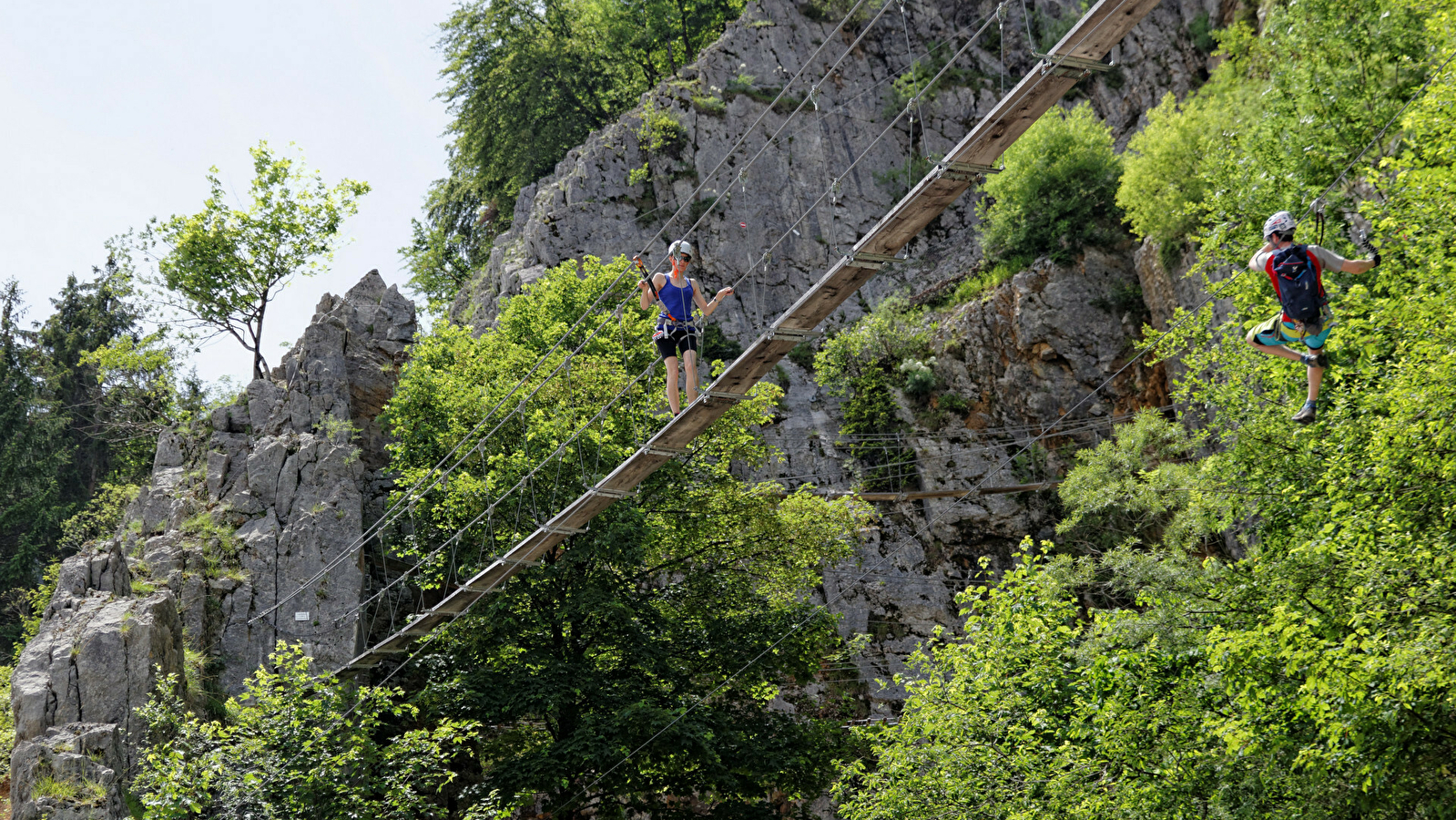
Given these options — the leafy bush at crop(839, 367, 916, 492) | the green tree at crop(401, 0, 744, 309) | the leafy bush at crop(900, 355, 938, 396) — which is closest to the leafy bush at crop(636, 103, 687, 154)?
the green tree at crop(401, 0, 744, 309)

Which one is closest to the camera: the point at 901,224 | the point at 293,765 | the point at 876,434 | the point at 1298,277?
the point at 1298,277

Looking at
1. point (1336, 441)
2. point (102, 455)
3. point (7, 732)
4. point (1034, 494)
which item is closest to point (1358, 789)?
point (1336, 441)

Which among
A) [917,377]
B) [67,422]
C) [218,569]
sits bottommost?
[218,569]

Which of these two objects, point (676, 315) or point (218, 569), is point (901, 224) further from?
point (218, 569)

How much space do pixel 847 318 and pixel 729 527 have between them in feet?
44.7

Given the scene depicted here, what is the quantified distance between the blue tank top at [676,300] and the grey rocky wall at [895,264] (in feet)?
38.3

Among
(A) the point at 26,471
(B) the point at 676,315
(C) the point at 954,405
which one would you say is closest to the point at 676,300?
(B) the point at 676,315

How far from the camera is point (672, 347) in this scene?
10234 millimetres

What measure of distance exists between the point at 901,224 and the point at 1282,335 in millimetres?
3011

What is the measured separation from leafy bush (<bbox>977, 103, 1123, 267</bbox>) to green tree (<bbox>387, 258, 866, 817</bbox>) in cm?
1143

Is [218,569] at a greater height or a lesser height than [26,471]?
lesser

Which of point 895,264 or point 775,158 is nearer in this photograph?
point 895,264

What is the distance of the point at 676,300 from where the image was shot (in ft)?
32.8

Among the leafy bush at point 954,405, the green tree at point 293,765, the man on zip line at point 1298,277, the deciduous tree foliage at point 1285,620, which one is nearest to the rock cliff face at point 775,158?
the leafy bush at point 954,405
